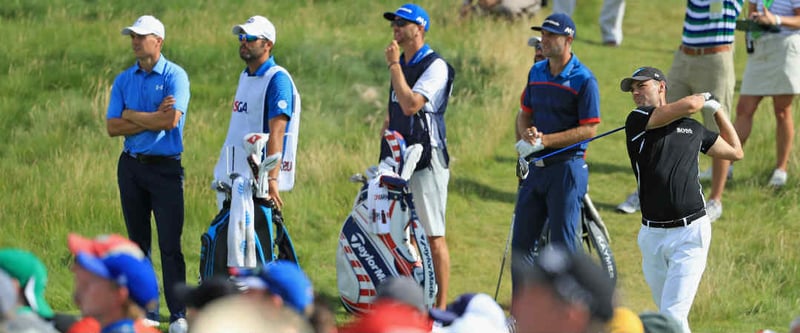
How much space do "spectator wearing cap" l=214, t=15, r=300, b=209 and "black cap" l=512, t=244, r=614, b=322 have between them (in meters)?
4.03

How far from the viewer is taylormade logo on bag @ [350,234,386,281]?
28.1 feet

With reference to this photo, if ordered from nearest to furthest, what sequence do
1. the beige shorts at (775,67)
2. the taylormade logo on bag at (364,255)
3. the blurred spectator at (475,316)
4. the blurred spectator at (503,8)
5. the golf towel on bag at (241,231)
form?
the blurred spectator at (475,316)
the golf towel on bag at (241,231)
the taylormade logo on bag at (364,255)
the beige shorts at (775,67)
the blurred spectator at (503,8)

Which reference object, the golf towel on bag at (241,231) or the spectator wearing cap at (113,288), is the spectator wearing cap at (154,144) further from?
the spectator wearing cap at (113,288)

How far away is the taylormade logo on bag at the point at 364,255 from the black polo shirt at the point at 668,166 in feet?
6.26

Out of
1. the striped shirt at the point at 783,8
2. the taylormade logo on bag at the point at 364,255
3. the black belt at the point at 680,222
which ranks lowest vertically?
the taylormade logo on bag at the point at 364,255

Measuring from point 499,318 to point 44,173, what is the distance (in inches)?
292

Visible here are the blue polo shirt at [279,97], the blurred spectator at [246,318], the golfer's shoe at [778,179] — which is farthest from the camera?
the golfer's shoe at [778,179]

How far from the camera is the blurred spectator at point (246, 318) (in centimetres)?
423

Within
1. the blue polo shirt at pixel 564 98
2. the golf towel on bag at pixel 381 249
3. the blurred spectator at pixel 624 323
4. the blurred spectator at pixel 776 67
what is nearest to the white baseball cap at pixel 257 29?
the golf towel on bag at pixel 381 249

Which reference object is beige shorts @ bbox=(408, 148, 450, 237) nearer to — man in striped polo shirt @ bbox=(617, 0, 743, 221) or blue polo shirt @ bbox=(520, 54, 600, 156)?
blue polo shirt @ bbox=(520, 54, 600, 156)

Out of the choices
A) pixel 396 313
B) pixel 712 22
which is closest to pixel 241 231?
pixel 396 313

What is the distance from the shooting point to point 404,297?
4.50m

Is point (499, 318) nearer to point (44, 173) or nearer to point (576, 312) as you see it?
point (576, 312)

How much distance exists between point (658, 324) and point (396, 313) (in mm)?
1404
